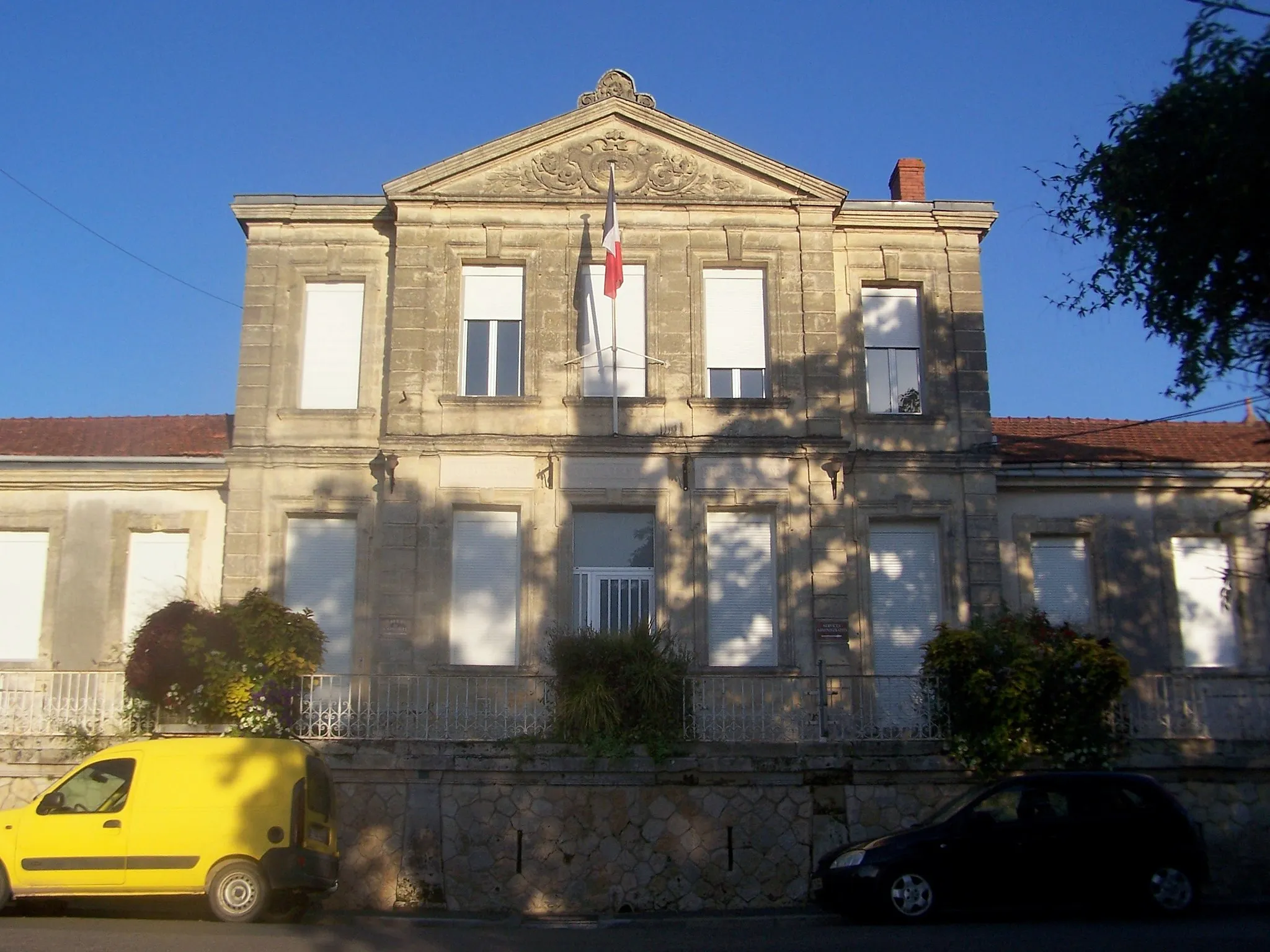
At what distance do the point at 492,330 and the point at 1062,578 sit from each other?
32.4 ft

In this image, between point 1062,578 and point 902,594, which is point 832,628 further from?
point 1062,578

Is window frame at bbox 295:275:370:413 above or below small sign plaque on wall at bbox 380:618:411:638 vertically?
above

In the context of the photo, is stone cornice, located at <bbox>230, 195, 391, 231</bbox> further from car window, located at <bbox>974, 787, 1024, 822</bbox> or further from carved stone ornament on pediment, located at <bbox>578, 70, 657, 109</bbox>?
car window, located at <bbox>974, 787, 1024, 822</bbox>

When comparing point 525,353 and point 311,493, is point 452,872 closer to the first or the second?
point 311,493

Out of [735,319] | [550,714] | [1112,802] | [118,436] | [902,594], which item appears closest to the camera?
[1112,802]

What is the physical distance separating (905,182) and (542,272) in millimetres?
6832

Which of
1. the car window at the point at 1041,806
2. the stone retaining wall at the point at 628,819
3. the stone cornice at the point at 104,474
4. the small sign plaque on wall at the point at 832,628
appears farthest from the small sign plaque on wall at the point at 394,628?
the car window at the point at 1041,806

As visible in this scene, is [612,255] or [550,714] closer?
[550,714]

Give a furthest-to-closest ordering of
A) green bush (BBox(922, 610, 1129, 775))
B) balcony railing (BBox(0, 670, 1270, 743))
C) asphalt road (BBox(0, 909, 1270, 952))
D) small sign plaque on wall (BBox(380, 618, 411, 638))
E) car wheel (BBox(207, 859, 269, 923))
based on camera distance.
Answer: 1. small sign plaque on wall (BBox(380, 618, 411, 638))
2. balcony railing (BBox(0, 670, 1270, 743))
3. green bush (BBox(922, 610, 1129, 775))
4. car wheel (BBox(207, 859, 269, 923))
5. asphalt road (BBox(0, 909, 1270, 952))

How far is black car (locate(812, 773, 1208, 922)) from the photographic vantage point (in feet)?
43.6

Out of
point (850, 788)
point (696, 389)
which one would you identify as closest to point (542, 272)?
point (696, 389)

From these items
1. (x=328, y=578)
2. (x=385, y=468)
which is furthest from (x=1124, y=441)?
(x=328, y=578)

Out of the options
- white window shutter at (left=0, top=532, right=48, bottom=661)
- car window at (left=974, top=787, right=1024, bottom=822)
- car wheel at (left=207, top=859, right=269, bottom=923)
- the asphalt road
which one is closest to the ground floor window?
the asphalt road

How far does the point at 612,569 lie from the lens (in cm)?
1891
